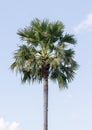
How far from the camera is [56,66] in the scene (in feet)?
133

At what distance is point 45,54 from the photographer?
41.2 meters

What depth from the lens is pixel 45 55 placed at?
4112 cm

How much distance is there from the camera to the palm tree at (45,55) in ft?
134

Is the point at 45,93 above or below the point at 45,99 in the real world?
above

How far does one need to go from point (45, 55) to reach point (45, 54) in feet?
0.32

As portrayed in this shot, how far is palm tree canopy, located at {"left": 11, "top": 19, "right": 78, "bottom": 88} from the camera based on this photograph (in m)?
40.9

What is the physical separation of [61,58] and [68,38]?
8.50ft

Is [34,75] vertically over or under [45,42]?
under

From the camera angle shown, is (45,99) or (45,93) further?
(45,93)

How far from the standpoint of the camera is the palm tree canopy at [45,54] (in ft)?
134

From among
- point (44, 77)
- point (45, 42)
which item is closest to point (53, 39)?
point (45, 42)

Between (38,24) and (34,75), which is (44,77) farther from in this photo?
(38,24)

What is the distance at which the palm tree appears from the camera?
134ft

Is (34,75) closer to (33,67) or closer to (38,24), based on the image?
(33,67)
